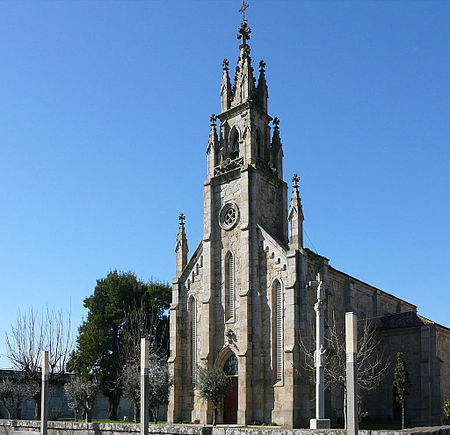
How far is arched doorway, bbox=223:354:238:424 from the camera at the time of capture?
112 ft

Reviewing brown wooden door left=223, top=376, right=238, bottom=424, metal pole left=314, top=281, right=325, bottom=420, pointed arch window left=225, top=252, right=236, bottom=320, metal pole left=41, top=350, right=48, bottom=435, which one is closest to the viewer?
metal pole left=314, top=281, right=325, bottom=420

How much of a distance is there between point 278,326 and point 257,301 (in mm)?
1938

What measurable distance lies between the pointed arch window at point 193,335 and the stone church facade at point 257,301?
8 cm

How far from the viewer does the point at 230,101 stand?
39469mm

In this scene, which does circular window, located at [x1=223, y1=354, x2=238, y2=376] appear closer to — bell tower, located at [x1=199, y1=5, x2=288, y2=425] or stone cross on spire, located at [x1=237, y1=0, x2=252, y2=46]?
bell tower, located at [x1=199, y1=5, x2=288, y2=425]

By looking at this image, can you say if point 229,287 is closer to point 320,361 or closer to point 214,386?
point 214,386

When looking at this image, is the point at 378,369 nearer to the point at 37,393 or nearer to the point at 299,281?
the point at 299,281

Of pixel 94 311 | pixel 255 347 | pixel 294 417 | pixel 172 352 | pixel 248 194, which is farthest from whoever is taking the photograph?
pixel 94 311

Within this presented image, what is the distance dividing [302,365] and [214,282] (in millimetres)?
8279

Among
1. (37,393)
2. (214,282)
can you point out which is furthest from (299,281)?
(37,393)

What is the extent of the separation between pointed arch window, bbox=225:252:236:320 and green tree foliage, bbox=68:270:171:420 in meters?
13.4

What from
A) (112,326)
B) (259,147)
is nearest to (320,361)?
(259,147)

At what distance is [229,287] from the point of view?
36062mm

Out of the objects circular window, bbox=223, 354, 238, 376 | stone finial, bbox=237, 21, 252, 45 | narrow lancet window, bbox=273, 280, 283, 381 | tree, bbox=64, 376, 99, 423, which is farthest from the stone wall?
stone finial, bbox=237, 21, 252, 45
